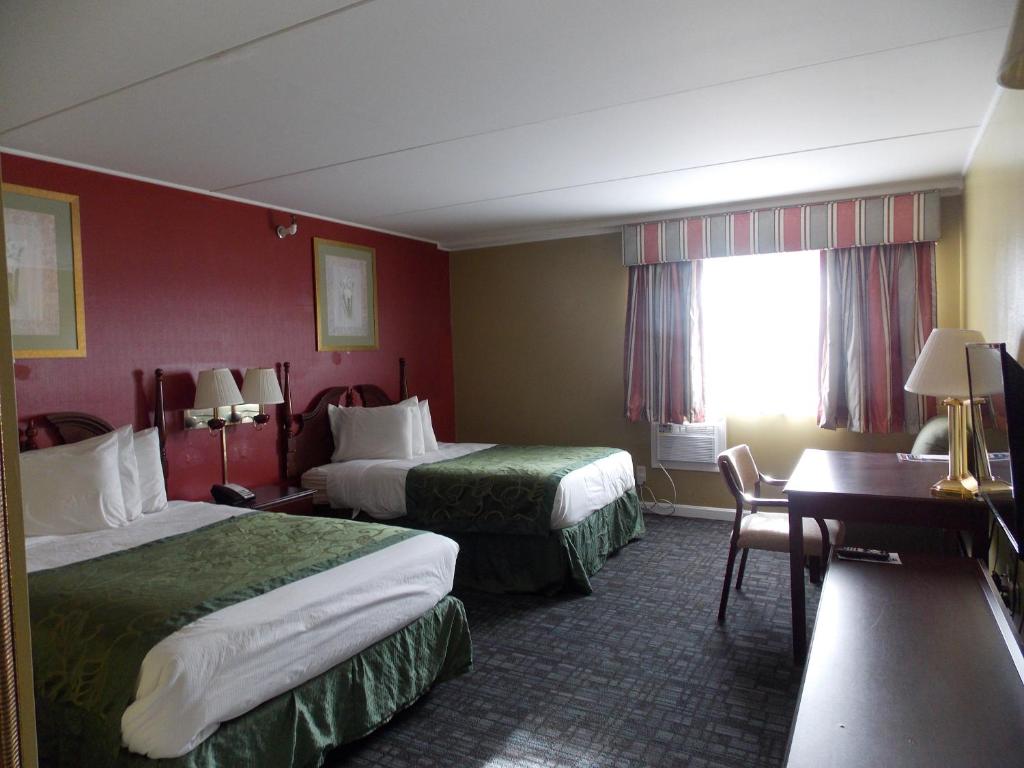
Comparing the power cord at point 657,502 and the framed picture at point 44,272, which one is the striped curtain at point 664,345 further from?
the framed picture at point 44,272

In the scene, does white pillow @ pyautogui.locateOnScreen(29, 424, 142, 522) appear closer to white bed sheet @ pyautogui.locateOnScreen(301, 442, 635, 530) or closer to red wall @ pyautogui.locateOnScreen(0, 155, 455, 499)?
red wall @ pyautogui.locateOnScreen(0, 155, 455, 499)

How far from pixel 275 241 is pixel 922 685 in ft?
14.1

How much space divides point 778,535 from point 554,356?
294 cm

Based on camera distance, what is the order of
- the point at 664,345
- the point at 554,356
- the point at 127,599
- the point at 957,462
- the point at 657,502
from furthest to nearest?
1. the point at 554,356
2. the point at 657,502
3. the point at 664,345
4. the point at 957,462
5. the point at 127,599

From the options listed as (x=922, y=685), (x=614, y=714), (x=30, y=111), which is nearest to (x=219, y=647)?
(x=614, y=714)

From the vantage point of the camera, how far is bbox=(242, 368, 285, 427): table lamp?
4.12 meters

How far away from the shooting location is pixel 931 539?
3604mm

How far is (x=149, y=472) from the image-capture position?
3443 mm

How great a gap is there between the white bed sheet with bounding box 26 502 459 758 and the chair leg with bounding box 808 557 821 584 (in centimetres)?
220

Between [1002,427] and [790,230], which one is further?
[790,230]

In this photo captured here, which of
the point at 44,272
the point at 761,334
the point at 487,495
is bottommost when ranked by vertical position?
the point at 487,495

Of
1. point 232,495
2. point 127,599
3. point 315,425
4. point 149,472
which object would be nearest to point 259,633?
point 127,599

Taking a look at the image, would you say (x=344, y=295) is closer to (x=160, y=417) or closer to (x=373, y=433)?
(x=373, y=433)

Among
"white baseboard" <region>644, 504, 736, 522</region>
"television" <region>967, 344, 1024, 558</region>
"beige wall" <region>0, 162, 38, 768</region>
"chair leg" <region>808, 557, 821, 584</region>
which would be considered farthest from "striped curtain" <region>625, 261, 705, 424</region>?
"beige wall" <region>0, 162, 38, 768</region>
